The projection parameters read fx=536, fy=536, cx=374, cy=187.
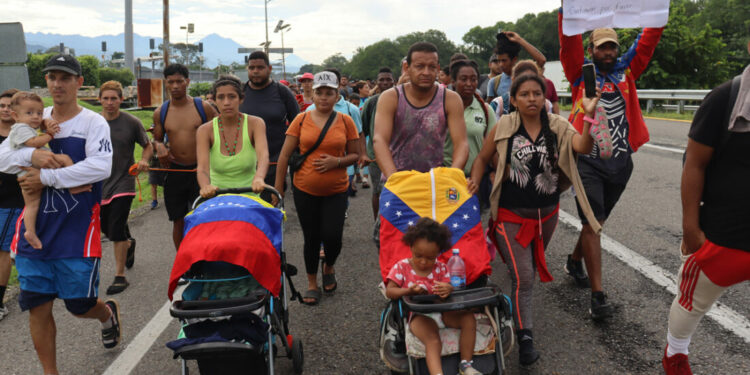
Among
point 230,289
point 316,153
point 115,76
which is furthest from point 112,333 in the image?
point 115,76

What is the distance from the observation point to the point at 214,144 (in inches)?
173

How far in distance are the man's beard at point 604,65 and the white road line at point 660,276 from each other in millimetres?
1968

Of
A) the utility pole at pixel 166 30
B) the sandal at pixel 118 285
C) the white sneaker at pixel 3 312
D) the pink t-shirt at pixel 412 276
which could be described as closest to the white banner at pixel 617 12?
the pink t-shirt at pixel 412 276

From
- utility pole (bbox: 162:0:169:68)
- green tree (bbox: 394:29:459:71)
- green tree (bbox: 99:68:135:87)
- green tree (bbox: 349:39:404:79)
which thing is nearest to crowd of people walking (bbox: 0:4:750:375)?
utility pole (bbox: 162:0:169:68)

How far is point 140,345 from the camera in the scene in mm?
4133

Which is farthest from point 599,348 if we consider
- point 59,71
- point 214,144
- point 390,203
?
point 59,71

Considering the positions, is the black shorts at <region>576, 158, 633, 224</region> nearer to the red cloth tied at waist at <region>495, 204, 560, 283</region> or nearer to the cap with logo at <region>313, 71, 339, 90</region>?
the red cloth tied at waist at <region>495, 204, 560, 283</region>

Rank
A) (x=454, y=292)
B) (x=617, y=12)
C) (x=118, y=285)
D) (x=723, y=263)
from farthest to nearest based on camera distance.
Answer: (x=118, y=285) → (x=617, y=12) → (x=454, y=292) → (x=723, y=263)

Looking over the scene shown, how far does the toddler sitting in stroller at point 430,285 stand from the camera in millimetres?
2930

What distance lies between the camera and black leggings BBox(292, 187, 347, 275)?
4.89 meters

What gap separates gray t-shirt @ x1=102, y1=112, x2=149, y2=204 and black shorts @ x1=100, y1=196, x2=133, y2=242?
68 mm

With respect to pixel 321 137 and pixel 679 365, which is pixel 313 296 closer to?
pixel 321 137

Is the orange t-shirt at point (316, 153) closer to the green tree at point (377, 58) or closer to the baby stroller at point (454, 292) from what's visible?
the baby stroller at point (454, 292)

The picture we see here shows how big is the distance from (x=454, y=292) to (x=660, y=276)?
9.49 ft
